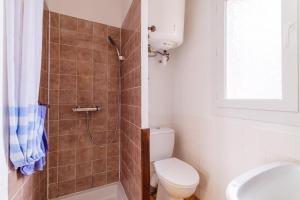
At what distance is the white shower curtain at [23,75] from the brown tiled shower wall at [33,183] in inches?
4.5

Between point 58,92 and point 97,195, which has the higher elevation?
point 58,92

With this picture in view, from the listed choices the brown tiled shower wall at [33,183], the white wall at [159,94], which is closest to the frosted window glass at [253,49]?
the white wall at [159,94]

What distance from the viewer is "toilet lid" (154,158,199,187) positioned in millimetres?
1294

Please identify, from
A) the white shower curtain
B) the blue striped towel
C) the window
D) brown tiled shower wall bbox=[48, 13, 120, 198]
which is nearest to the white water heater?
the window

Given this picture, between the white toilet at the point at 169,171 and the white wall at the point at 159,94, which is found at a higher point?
the white wall at the point at 159,94

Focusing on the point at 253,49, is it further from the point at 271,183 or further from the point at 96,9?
the point at 96,9

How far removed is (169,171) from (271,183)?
84cm

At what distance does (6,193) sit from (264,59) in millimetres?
1734

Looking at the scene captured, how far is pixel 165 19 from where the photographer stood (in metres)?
1.60

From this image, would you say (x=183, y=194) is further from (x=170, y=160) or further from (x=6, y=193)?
(x=6, y=193)

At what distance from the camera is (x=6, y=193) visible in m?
0.78

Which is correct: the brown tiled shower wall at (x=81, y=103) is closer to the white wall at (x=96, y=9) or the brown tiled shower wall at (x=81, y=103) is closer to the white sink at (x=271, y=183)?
the white wall at (x=96, y=9)

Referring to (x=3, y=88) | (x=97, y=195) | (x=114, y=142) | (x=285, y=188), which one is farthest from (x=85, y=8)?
(x=285, y=188)

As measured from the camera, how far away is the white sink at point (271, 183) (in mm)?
715
